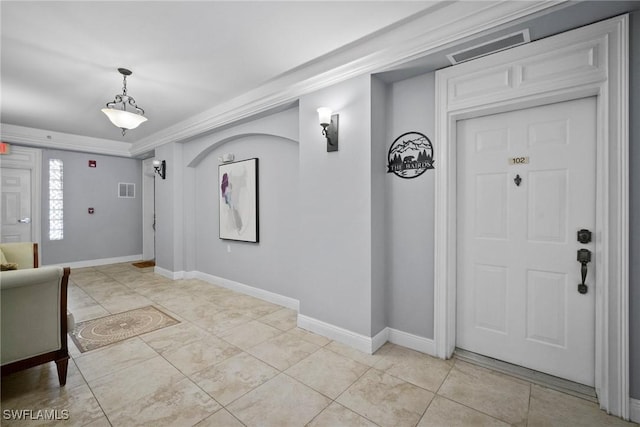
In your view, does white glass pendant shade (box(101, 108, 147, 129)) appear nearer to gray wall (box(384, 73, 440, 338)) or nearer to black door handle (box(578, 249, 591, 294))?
gray wall (box(384, 73, 440, 338))

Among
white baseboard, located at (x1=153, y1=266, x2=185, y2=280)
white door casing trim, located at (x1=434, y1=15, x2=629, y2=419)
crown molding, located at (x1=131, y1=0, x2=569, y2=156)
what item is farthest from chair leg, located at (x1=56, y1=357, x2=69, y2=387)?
white door casing trim, located at (x1=434, y1=15, x2=629, y2=419)

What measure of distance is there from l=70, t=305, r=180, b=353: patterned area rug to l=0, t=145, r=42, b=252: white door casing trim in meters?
3.74

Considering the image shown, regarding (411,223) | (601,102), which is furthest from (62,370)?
(601,102)

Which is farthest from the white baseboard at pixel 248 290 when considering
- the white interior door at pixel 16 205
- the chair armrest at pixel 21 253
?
the white interior door at pixel 16 205

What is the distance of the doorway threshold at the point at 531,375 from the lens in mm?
2043

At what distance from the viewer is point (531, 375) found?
7.38ft

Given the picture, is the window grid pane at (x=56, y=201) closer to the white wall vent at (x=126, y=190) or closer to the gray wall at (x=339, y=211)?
the white wall vent at (x=126, y=190)

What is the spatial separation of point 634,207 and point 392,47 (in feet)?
6.62

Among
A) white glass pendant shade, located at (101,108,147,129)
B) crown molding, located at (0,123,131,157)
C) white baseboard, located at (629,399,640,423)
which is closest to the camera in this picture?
white baseboard, located at (629,399,640,423)

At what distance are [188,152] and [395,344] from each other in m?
4.62

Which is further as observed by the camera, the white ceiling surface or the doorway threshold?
the white ceiling surface

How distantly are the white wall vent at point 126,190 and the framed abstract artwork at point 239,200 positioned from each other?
11.4 ft

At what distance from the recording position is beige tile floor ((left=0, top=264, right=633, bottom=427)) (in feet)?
6.05

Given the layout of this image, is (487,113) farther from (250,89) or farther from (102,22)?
(102,22)
